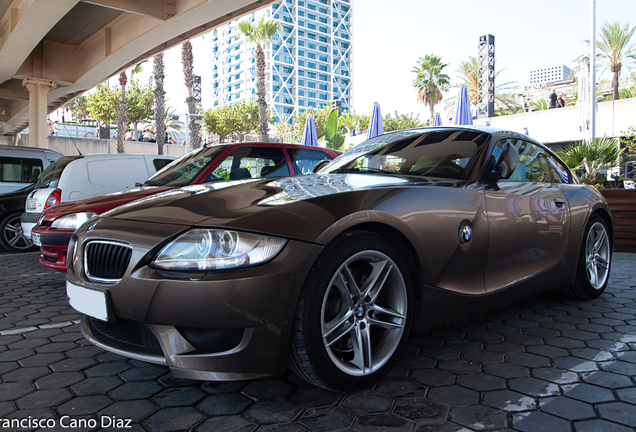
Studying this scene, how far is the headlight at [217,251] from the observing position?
1912mm

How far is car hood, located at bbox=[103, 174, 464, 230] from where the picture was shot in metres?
2.10

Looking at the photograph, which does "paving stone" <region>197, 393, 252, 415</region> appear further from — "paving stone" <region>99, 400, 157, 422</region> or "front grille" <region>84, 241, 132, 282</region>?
"front grille" <region>84, 241, 132, 282</region>

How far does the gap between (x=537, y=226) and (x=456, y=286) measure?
37.7 inches

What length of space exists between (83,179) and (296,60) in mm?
135160

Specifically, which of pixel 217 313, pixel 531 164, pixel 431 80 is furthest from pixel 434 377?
pixel 431 80

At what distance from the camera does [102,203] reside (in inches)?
182

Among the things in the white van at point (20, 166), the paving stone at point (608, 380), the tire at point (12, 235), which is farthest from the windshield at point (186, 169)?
the white van at point (20, 166)

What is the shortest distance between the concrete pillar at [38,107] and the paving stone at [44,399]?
18.0m

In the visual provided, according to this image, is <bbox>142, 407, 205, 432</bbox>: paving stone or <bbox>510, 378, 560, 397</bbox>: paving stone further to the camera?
<bbox>510, 378, 560, 397</bbox>: paving stone

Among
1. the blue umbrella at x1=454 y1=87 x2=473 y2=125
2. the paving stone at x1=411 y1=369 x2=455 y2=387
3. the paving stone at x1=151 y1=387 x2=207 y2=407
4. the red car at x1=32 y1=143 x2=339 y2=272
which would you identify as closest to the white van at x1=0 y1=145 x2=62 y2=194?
the red car at x1=32 y1=143 x2=339 y2=272

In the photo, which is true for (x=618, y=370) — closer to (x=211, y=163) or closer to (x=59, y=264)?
(x=211, y=163)

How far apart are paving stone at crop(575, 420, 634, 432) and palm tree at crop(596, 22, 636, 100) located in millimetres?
43485

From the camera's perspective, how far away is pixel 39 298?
455cm

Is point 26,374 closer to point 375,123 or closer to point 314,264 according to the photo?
point 314,264
